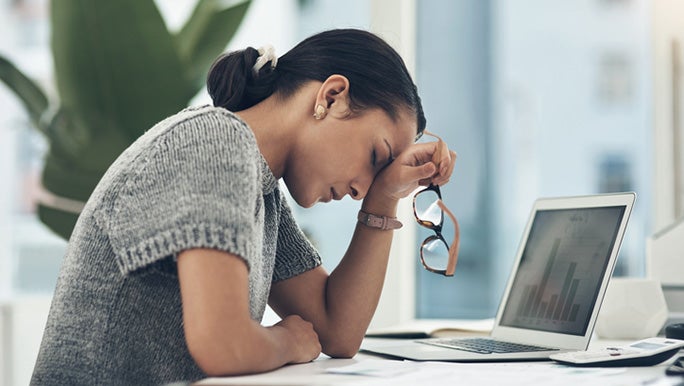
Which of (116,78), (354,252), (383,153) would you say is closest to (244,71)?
(383,153)

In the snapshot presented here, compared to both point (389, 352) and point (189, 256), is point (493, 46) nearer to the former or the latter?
point (389, 352)

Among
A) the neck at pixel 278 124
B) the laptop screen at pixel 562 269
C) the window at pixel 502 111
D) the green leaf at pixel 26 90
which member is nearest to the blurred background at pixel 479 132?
the window at pixel 502 111

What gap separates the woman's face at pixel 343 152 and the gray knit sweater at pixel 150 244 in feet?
0.35

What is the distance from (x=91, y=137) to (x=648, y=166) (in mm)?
1506

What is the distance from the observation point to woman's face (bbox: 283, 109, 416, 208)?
1.16 m

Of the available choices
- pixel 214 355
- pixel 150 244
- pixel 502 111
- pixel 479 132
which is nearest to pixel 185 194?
pixel 150 244

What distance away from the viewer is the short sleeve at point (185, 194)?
90cm

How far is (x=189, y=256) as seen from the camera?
2.90ft

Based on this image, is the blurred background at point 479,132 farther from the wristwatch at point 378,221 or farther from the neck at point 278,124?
the neck at point 278,124

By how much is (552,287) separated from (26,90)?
5.07ft

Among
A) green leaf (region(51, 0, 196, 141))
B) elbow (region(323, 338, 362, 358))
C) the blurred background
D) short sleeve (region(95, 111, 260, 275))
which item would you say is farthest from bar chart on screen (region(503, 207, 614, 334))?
green leaf (region(51, 0, 196, 141))

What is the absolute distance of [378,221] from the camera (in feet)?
4.40

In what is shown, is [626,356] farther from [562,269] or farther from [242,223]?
[242,223]

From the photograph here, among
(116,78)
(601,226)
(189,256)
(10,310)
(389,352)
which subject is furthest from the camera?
(10,310)
